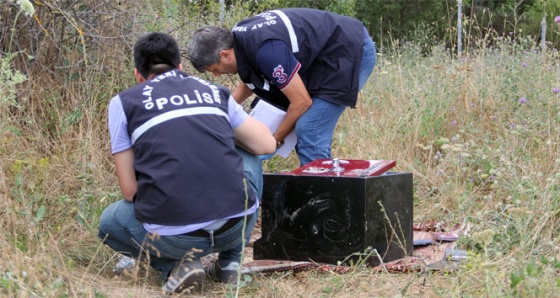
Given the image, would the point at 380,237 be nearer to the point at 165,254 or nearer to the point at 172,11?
the point at 165,254

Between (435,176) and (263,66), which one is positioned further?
(435,176)

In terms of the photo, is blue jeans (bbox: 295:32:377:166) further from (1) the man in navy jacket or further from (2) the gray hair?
(2) the gray hair

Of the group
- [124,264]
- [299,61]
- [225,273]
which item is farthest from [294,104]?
[124,264]

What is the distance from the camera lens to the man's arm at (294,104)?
4.18 meters

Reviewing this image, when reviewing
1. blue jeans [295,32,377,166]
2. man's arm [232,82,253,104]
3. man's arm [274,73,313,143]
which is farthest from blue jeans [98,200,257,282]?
man's arm [232,82,253,104]

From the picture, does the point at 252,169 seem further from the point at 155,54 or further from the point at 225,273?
the point at 155,54

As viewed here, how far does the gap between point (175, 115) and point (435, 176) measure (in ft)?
8.88

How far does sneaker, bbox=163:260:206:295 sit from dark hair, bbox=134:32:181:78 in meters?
0.81

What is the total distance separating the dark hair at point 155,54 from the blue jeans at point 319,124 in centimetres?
127

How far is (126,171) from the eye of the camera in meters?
3.19

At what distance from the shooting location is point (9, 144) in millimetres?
4203

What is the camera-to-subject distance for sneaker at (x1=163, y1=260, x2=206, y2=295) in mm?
3152

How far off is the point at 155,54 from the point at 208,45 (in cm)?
90

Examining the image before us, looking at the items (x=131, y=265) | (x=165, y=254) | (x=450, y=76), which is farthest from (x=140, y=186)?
(x=450, y=76)
